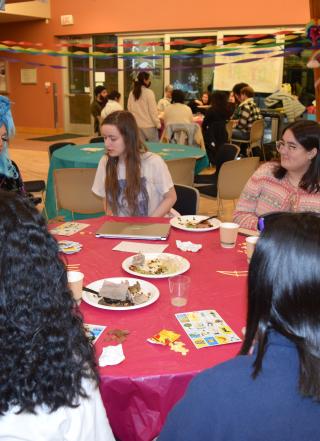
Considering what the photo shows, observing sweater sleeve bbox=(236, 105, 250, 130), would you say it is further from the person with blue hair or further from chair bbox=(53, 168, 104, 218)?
the person with blue hair

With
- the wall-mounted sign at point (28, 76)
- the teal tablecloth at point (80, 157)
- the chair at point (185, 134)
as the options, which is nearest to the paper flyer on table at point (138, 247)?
the teal tablecloth at point (80, 157)

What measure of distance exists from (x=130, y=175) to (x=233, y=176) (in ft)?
5.18

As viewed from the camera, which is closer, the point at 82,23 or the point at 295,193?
the point at 295,193

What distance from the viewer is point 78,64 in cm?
1234

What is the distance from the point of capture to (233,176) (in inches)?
167

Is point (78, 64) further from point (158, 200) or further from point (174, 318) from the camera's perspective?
point (174, 318)

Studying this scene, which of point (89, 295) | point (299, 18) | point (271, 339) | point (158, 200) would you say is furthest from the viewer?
point (299, 18)

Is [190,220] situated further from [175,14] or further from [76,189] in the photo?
[175,14]

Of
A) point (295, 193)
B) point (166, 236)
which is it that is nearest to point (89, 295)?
point (166, 236)

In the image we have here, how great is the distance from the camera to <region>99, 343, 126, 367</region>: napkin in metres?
1.31

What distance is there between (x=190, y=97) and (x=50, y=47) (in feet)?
13.1

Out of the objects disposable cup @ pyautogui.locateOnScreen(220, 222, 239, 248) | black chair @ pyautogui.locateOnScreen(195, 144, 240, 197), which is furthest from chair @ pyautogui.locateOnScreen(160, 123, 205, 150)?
disposable cup @ pyautogui.locateOnScreen(220, 222, 239, 248)

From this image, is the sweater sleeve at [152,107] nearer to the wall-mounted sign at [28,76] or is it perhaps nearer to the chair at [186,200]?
the chair at [186,200]

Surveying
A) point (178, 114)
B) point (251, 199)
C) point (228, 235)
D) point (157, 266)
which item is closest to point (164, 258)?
point (157, 266)
